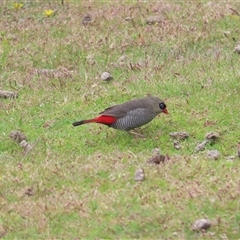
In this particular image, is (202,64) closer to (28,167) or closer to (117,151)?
(117,151)

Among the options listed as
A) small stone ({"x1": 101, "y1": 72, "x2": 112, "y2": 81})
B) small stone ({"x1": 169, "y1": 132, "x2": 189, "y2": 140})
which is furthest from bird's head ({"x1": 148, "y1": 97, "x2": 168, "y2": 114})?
small stone ({"x1": 101, "y1": 72, "x2": 112, "y2": 81})

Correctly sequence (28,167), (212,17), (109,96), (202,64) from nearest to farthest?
(28,167), (109,96), (202,64), (212,17)

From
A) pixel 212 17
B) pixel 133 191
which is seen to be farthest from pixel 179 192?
pixel 212 17

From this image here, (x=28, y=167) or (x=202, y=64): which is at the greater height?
(x=28, y=167)

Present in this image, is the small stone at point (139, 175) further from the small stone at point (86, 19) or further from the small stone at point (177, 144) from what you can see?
the small stone at point (86, 19)

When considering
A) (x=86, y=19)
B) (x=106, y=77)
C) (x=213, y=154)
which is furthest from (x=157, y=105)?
(x=86, y=19)

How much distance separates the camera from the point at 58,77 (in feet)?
31.2

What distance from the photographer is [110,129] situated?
8133mm

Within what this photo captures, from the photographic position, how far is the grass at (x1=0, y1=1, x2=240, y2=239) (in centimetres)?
613

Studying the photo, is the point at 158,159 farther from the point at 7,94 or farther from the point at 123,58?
the point at 123,58

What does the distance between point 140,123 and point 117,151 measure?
0.52 metres

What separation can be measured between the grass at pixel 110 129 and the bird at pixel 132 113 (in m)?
0.16

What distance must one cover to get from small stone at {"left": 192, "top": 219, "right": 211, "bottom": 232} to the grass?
1.6 inches

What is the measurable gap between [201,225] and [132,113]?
7.43ft
